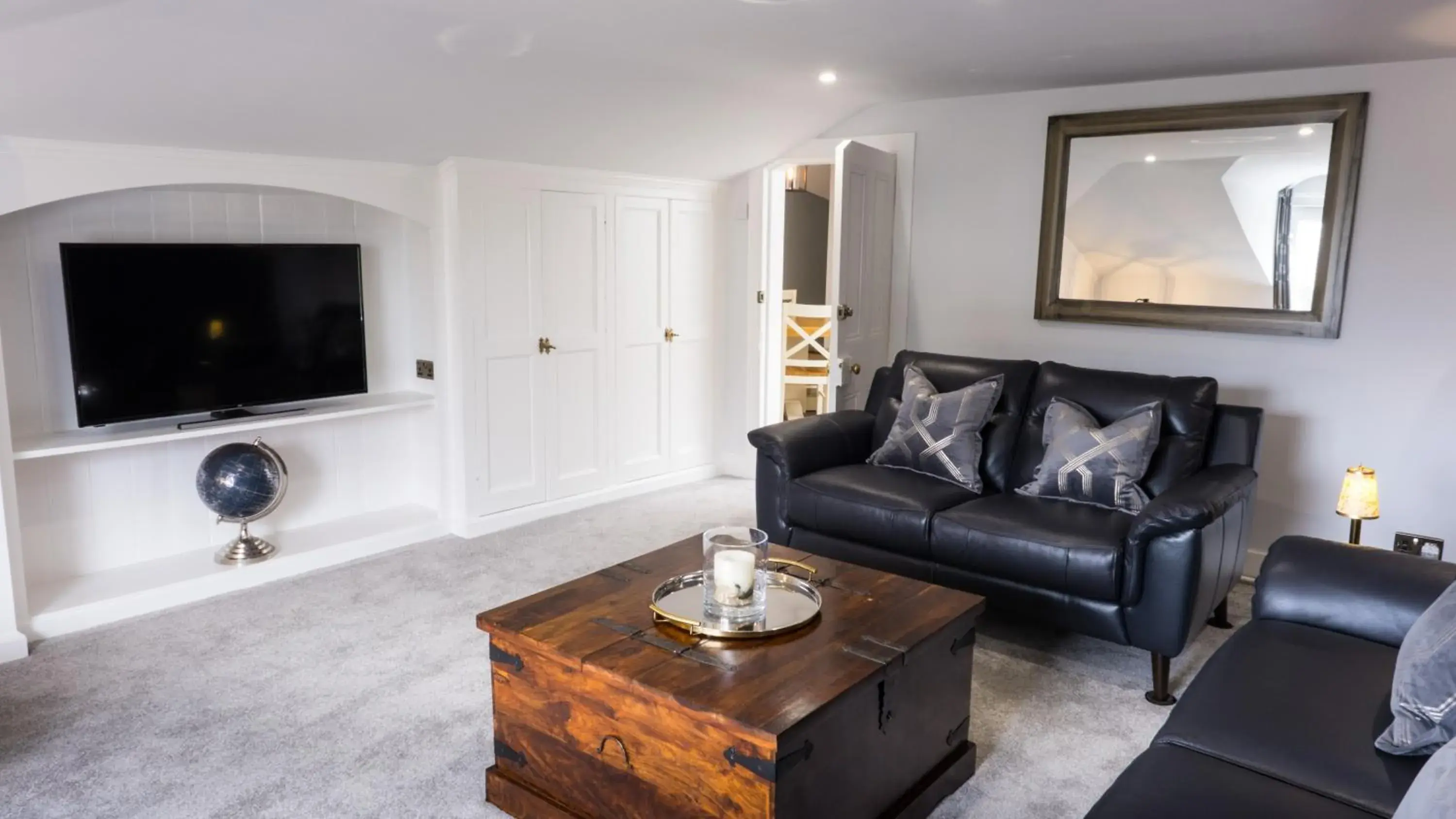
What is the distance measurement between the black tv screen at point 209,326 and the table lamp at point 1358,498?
3924 mm

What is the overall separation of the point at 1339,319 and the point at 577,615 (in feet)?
10.7

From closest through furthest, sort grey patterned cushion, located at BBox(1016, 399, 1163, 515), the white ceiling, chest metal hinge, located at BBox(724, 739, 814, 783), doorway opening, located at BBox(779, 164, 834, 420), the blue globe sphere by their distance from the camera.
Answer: chest metal hinge, located at BBox(724, 739, 814, 783), the white ceiling, grey patterned cushion, located at BBox(1016, 399, 1163, 515), the blue globe sphere, doorway opening, located at BBox(779, 164, 834, 420)

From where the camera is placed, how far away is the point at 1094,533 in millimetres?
2932

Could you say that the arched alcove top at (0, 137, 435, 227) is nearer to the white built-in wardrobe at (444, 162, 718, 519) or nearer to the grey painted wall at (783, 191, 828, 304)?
the white built-in wardrobe at (444, 162, 718, 519)

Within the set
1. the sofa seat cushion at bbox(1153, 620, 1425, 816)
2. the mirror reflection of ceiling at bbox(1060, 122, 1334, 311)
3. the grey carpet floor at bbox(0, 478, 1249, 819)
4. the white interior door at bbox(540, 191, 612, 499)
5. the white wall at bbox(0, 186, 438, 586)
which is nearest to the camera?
the sofa seat cushion at bbox(1153, 620, 1425, 816)

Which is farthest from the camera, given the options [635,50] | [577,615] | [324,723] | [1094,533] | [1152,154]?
[1152,154]

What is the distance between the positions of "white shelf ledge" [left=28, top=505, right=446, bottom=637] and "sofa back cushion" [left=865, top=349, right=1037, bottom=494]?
6.98 ft

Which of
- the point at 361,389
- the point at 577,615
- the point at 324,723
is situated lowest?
the point at 324,723

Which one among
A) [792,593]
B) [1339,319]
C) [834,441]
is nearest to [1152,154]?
[1339,319]

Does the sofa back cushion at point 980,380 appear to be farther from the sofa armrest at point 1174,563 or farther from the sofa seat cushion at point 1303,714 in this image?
the sofa seat cushion at point 1303,714

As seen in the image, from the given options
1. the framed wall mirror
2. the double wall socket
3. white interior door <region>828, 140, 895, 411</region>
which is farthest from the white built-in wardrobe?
the double wall socket

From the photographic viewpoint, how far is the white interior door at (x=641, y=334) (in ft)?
16.6

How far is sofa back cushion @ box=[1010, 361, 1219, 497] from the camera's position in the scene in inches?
130

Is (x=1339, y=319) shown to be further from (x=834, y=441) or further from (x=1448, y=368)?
(x=834, y=441)
